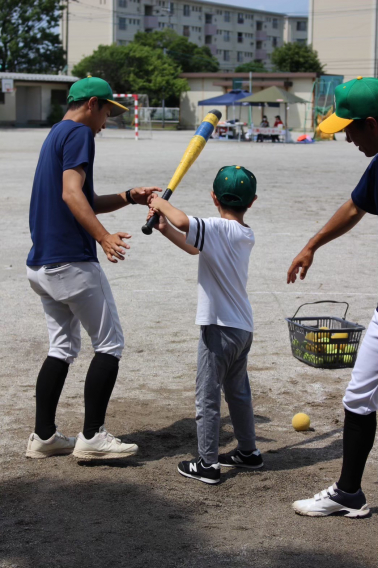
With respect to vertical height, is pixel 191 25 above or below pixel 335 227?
above

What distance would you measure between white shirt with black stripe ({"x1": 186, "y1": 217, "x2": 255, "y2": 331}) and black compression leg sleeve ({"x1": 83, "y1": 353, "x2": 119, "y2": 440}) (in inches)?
22.3

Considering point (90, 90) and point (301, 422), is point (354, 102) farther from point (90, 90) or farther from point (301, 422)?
point (301, 422)

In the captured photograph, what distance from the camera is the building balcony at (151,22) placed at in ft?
361

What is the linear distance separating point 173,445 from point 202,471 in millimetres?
534

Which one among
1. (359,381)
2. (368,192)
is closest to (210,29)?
(368,192)

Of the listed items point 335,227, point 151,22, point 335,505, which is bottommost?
point 335,505

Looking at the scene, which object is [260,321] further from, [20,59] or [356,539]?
[20,59]

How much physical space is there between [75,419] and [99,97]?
1972 mm

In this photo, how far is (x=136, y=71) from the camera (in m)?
73.2

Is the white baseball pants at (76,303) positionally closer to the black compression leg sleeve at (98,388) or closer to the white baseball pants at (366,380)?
the black compression leg sleeve at (98,388)

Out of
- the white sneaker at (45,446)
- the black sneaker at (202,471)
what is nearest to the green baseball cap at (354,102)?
the black sneaker at (202,471)

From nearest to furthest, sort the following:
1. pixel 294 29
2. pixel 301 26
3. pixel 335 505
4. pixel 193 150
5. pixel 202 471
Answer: pixel 335 505 < pixel 202 471 < pixel 193 150 < pixel 294 29 < pixel 301 26

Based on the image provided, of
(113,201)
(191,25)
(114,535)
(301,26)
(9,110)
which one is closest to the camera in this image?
(114,535)

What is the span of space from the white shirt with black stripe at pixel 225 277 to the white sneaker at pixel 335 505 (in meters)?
0.89
